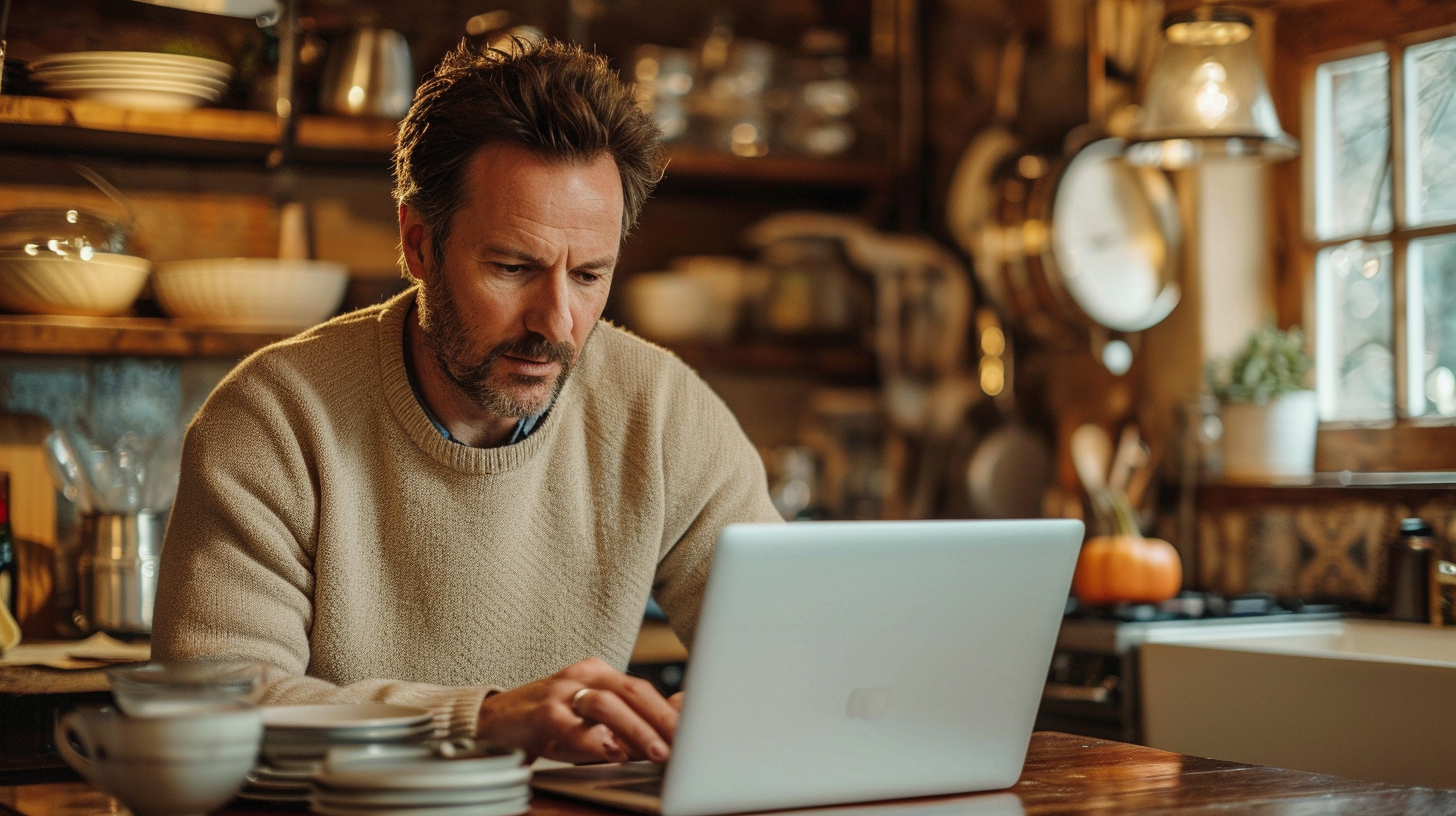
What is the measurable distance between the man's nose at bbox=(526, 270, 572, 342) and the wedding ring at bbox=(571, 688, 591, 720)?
47 centimetres

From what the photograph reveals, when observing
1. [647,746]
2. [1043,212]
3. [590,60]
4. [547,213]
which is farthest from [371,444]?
[1043,212]

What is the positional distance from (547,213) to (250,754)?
2.41 ft

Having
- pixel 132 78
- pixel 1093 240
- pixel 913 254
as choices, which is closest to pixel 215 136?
pixel 132 78

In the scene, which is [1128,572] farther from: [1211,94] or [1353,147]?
[1353,147]

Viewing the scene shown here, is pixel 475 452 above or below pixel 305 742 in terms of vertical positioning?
above

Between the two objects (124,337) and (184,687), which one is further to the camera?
(124,337)

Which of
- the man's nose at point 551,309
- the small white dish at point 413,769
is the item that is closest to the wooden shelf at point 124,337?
the man's nose at point 551,309

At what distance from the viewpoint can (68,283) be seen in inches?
101

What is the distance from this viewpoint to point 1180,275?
2.99 metres

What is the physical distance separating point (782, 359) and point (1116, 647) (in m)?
1.09

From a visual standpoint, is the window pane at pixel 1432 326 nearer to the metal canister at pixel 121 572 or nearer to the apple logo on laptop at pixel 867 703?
the apple logo on laptop at pixel 867 703

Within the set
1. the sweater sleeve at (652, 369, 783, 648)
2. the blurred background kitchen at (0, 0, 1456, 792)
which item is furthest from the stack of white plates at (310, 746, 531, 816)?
the blurred background kitchen at (0, 0, 1456, 792)

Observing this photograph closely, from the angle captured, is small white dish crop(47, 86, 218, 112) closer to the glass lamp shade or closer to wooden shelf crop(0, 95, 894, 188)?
wooden shelf crop(0, 95, 894, 188)

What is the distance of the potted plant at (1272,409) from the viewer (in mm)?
2750
